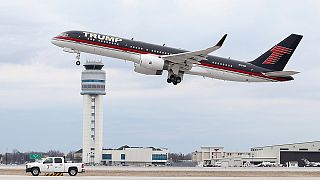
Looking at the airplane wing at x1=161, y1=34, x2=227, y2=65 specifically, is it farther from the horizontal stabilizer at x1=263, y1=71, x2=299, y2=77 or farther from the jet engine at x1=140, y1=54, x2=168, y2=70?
the horizontal stabilizer at x1=263, y1=71, x2=299, y2=77

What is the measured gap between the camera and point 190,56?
82.1 meters

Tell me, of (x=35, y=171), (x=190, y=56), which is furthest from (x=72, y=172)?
(x=190, y=56)

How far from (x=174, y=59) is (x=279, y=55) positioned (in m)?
17.6

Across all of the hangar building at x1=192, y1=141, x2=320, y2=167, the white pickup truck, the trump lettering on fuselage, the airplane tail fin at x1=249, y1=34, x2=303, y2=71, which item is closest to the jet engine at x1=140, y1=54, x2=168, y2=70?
the trump lettering on fuselage

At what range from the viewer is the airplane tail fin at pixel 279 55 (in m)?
90.6

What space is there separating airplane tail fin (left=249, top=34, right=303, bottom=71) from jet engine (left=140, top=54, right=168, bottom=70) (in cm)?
1555

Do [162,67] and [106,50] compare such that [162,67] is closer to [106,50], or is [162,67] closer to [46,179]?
[106,50]

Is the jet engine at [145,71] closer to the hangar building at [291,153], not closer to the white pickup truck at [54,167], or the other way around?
the white pickup truck at [54,167]

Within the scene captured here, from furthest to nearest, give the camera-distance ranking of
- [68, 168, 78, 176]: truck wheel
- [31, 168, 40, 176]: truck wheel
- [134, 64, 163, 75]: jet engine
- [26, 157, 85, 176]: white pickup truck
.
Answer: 1. [134, 64, 163, 75]: jet engine
2. [31, 168, 40, 176]: truck wheel
3. [26, 157, 85, 176]: white pickup truck
4. [68, 168, 78, 176]: truck wheel

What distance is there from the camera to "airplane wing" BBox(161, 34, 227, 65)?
8025 cm

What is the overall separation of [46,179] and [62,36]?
87.4 feet

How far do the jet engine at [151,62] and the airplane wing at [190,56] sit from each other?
0.85m

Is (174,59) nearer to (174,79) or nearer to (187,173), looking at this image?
(174,79)

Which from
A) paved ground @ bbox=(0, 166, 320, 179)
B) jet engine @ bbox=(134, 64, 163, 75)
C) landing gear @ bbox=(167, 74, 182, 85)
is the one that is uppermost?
jet engine @ bbox=(134, 64, 163, 75)
